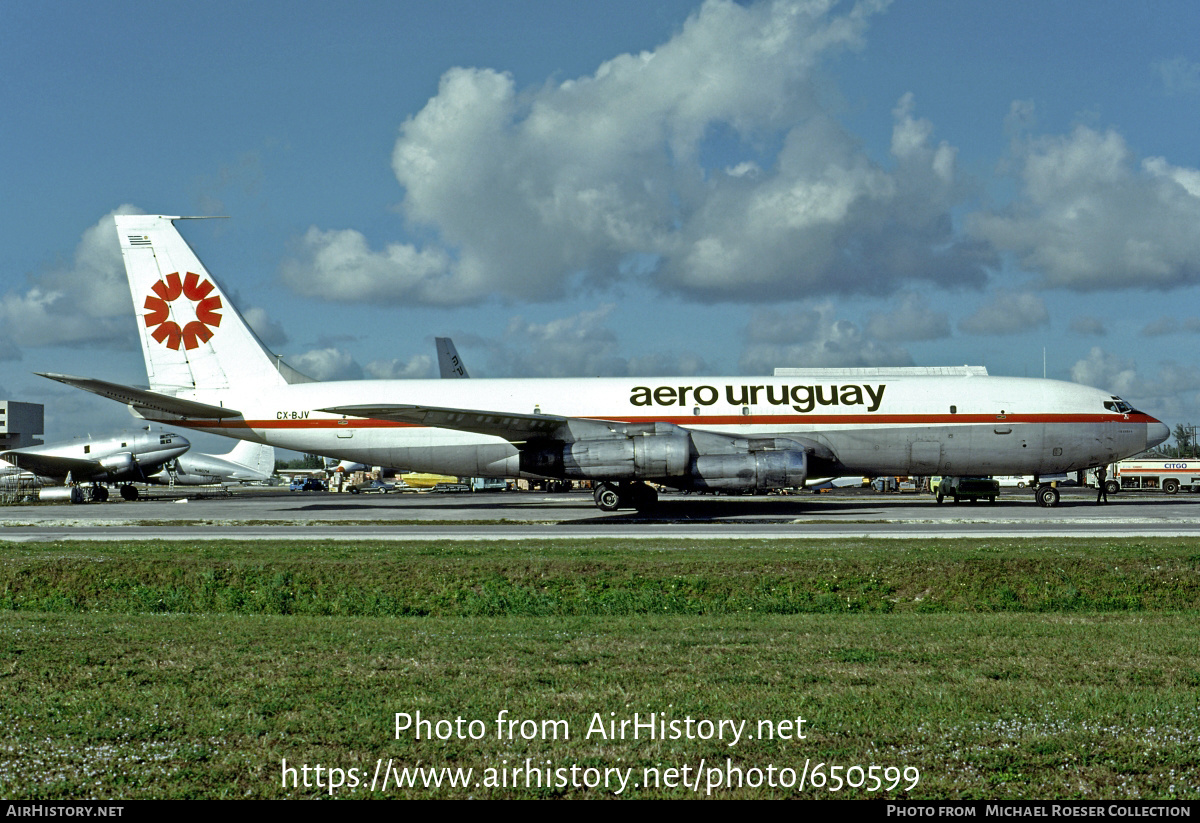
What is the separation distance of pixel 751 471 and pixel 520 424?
8.30m

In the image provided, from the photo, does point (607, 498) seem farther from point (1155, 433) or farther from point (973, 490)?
point (1155, 433)

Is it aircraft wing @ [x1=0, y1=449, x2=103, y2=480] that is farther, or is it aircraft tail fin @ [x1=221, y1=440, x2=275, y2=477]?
aircraft tail fin @ [x1=221, y1=440, x2=275, y2=477]

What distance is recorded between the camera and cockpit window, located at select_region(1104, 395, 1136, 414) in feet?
116

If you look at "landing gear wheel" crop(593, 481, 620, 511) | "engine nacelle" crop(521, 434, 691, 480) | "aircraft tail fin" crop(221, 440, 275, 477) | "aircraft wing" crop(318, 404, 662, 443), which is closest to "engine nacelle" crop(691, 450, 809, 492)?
"engine nacelle" crop(521, 434, 691, 480)

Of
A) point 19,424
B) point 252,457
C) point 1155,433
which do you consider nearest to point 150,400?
point 1155,433

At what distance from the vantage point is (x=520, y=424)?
106 feet

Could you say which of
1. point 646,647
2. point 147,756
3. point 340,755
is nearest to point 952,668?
point 646,647

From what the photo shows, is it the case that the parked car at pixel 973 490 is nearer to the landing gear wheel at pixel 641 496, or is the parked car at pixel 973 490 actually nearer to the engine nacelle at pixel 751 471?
the engine nacelle at pixel 751 471

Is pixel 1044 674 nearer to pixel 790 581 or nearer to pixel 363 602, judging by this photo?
pixel 790 581

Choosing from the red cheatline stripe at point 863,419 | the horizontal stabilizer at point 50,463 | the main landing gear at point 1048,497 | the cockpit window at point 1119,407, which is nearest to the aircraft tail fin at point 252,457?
the horizontal stabilizer at point 50,463

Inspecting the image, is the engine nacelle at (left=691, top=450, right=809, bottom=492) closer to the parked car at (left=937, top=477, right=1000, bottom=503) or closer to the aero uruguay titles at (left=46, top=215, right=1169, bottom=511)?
the aero uruguay titles at (left=46, top=215, right=1169, bottom=511)

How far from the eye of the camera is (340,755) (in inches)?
228

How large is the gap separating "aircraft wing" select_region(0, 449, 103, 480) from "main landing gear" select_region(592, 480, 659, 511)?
4527 centimetres

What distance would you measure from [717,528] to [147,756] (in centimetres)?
2152
